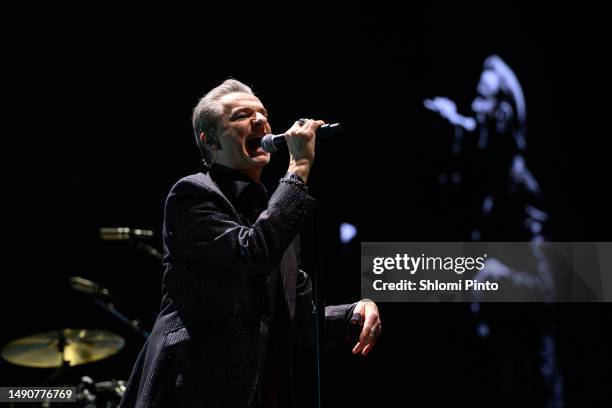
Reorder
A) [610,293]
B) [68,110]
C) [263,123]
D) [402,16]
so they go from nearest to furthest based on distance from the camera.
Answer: [263,123], [610,293], [68,110], [402,16]

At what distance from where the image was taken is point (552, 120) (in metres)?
4.11

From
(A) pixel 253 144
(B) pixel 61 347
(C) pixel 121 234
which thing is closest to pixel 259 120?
(A) pixel 253 144

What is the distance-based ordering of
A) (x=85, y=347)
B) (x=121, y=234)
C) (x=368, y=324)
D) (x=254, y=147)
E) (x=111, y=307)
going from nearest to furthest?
(x=368, y=324), (x=254, y=147), (x=121, y=234), (x=111, y=307), (x=85, y=347)

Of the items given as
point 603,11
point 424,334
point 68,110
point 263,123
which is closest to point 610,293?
point 424,334

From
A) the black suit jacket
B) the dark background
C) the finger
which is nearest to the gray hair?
the black suit jacket

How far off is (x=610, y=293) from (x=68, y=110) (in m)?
3.33

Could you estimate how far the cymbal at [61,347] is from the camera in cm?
364

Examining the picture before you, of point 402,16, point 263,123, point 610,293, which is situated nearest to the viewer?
point 263,123

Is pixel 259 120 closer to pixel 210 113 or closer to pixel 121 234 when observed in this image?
pixel 210 113

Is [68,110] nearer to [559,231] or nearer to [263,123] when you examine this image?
[263,123]

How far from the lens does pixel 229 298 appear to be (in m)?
1.52

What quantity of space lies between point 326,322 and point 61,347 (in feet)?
8.13

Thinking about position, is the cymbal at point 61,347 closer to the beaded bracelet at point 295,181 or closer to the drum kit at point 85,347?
the drum kit at point 85,347

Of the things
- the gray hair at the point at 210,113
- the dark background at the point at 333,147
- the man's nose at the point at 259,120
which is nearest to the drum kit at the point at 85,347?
the dark background at the point at 333,147
